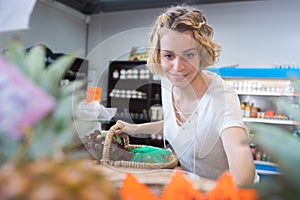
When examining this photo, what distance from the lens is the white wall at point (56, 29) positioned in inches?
223

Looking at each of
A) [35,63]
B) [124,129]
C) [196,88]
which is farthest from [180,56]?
[35,63]

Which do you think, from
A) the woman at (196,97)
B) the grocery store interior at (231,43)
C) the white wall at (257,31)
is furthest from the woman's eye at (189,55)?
the white wall at (257,31)

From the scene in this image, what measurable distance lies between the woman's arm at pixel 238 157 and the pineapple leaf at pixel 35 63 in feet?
1.69

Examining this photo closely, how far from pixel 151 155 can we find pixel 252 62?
488 centimetres

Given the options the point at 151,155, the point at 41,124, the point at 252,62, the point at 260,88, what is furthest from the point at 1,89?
the point at 252,62

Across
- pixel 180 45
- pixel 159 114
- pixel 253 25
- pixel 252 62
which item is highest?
pixel 253 25

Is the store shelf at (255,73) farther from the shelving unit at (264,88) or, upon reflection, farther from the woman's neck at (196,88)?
the woman's neck at (196,88)

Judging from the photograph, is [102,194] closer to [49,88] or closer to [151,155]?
[49,88]

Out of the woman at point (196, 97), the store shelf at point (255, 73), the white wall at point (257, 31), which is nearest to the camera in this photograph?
the woman at point (196, 97)

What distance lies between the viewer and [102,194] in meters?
0.26

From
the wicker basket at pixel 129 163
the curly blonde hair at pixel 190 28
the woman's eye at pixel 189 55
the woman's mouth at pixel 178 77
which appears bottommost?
the wicker basket at pixel 129 163

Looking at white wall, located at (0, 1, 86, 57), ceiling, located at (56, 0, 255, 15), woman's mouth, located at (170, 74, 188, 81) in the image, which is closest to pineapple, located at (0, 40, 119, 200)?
woman's mouth, located at (170, 74, 188, 81)

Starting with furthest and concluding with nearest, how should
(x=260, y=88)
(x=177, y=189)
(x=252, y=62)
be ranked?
(x=252, y=62) → (x=260, y=88) → (x=177, y=189)

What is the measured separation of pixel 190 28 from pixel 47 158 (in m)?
0.84
